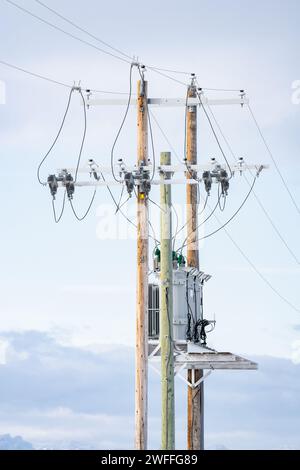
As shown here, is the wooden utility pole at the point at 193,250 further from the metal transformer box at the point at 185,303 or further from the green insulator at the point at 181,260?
the metal transformer box at the point at 185,303

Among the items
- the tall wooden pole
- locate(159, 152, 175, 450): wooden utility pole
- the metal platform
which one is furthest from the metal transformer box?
locate(159, 152, 175, 450): wooden utility pole

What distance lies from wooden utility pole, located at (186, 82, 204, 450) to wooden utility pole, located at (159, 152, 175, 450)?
7067 mm

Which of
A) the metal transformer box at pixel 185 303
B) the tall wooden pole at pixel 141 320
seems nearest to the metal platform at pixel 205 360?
the metal transformer box at pixel 185 303

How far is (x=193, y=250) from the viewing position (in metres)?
32.5

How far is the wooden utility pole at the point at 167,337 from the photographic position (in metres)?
24.8

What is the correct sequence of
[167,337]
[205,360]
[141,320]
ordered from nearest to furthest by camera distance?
[167,337] < [141,320] < [205,360]

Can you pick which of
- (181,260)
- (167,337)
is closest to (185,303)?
(181,260)

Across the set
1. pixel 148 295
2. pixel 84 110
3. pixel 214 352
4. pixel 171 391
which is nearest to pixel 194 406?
pixel 214 352

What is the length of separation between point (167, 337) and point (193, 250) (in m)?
7.94

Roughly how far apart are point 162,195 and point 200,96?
7436 mm

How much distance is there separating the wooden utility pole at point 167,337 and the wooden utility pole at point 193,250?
23.2 feet

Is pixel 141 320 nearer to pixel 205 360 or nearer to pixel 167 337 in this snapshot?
pixel 167 337
